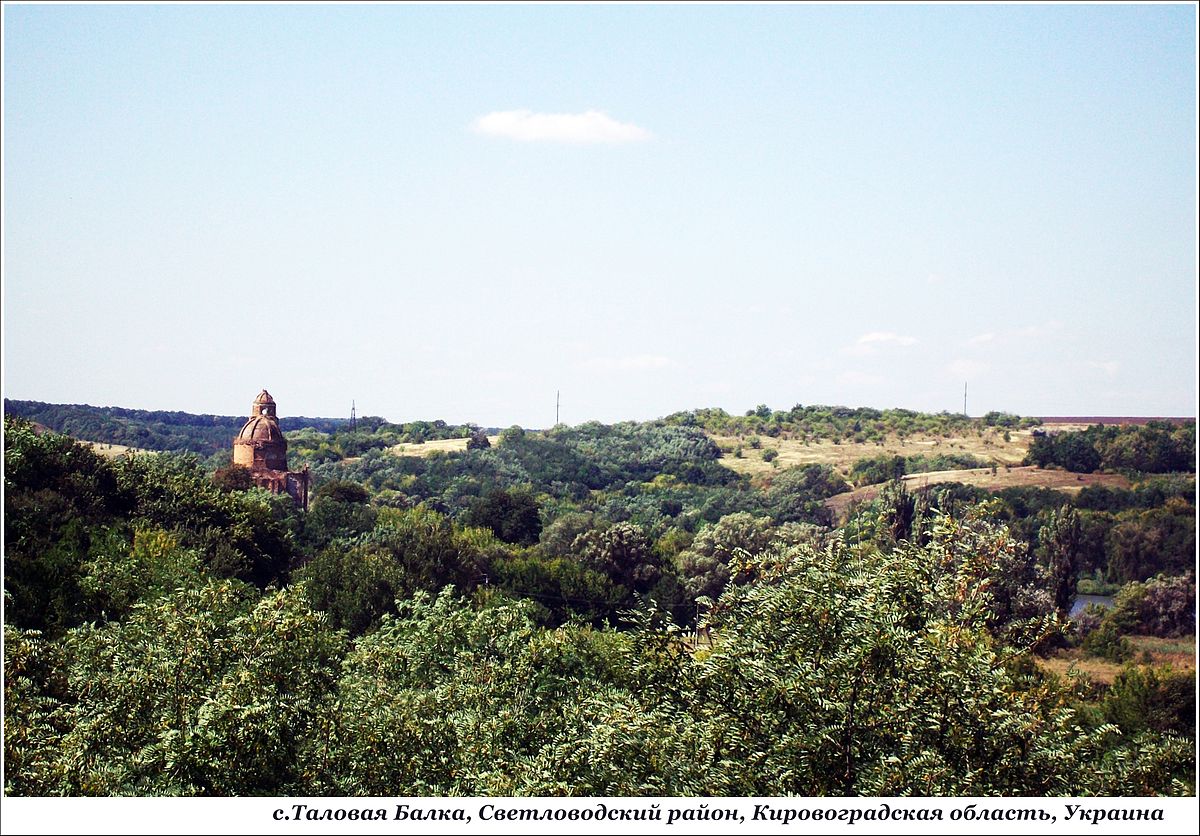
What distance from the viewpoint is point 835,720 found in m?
10.5

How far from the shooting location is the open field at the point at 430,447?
325 feet

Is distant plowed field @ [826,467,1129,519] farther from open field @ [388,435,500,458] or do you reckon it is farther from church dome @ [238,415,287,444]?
open field @ [388,435,500,458]

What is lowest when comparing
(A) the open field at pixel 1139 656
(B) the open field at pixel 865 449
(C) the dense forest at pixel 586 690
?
(A) the open field at pixel 1139 656

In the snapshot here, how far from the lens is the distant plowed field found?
76.8 meters

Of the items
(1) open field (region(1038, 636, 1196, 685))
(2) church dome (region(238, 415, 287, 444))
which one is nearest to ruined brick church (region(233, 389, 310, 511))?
(2) church dome (region(238, 415, 287, 444))

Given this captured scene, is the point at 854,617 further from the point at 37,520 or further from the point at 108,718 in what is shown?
the point at 37,520

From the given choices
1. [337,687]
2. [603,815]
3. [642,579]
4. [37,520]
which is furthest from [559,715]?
[642,579]

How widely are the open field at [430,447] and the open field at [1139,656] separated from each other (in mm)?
62847

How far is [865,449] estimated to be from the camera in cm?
10562

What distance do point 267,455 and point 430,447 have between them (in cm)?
4198

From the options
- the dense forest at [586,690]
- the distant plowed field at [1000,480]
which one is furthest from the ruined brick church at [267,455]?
the distant plowed field at [1000,480]

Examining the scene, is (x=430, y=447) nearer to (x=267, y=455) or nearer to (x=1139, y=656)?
(x=267, y=455)

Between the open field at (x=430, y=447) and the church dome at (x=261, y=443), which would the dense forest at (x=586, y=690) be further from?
the open field at (x=430, y=447)

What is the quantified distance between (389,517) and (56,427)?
36.4 m
